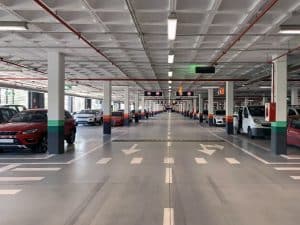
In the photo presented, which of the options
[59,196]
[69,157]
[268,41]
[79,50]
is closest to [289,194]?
[59,196]

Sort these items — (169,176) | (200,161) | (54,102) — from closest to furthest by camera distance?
(169,176) < (200,161) < (54,102)

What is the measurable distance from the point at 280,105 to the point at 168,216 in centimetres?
959

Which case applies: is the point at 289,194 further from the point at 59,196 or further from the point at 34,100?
the point at 34,100

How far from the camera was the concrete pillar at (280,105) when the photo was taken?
14.5 m

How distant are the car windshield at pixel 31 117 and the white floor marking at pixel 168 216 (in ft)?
33.8

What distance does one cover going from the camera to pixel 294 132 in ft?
54.1

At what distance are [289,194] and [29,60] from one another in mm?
13273

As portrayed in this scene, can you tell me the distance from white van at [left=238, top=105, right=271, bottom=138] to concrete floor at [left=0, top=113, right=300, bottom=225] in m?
7.76

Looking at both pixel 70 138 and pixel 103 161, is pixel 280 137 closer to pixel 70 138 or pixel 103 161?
pixel 103 161

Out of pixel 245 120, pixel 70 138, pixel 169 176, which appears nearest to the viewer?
pixel 169 176

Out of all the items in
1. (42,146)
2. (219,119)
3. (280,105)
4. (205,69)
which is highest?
(205,69)

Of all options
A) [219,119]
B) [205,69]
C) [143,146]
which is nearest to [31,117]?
[143,146]

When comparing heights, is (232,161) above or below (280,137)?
below

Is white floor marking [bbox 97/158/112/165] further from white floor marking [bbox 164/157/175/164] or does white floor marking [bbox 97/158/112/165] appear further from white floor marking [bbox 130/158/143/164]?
white floor marking [bbox 164/157/175/164]
